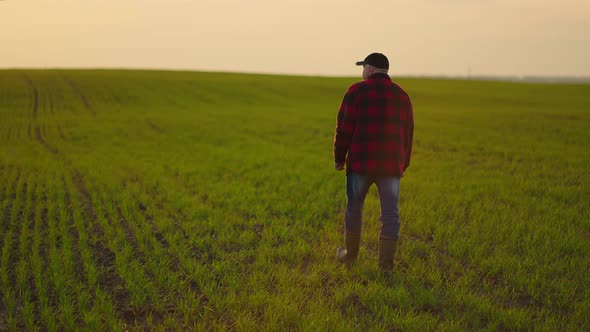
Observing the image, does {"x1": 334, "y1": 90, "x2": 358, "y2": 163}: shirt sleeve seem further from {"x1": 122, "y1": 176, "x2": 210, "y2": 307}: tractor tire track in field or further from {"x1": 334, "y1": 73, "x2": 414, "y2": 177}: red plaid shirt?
{"x1": 122, "y1": 176, "x2": 210, "y2": 307}: tractor tire track in field

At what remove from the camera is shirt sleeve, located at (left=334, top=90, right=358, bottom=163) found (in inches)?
159

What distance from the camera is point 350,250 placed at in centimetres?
460

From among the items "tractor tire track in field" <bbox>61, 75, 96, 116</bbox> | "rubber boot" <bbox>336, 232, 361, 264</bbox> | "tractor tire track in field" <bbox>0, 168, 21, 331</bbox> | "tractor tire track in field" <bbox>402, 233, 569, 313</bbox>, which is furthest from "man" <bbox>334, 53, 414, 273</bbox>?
"tractor tire track in field" <bbox>61, 75, 96, 116</bbox>

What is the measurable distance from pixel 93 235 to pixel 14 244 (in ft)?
3.12

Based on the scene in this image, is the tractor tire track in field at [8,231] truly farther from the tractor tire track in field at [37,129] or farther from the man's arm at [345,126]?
the tractor tire track in field at [37,129]

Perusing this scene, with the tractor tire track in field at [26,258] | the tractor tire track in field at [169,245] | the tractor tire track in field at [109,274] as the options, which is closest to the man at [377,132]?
the tractor tire track in field at [169,245]

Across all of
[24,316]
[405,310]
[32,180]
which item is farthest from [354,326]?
[32,180]

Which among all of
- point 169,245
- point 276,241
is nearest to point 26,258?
point 169,245

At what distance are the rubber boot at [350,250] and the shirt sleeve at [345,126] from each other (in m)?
0.93

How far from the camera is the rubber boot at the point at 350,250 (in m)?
4.53

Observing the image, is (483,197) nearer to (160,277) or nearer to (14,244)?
(160,277)

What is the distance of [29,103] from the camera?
30.1m

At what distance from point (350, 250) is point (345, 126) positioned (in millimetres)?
1488

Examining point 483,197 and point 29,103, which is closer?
point 483,197
